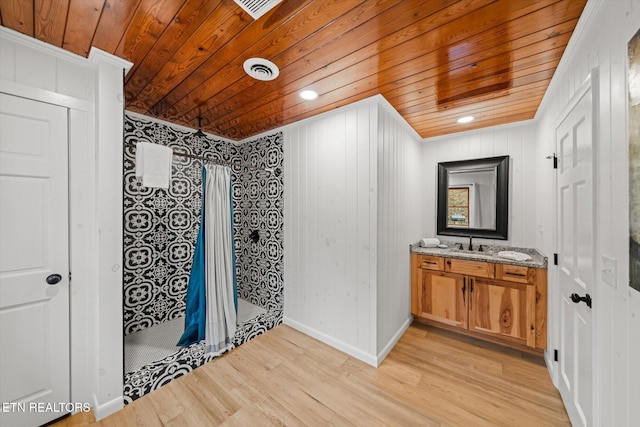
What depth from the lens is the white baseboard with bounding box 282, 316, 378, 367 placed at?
2057 mm

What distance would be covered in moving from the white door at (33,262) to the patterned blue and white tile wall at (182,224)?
35.6 inches

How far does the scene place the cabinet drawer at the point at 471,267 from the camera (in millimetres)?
2291

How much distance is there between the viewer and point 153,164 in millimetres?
1872

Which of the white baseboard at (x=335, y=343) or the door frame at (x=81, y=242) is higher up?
the door frame at (x=81, y=242)

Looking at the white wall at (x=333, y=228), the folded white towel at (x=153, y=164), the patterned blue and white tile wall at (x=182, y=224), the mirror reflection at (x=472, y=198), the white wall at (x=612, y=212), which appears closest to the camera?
the white wall at (x=612, y=212)

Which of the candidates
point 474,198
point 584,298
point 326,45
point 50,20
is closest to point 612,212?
point 584,298

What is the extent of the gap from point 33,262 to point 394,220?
275 centimetres

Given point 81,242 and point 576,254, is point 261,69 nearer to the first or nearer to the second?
point 81,242

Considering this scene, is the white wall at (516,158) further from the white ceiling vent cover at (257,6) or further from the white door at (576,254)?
the white ceiling vent cover at (257,6)

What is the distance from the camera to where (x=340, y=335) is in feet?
7.45

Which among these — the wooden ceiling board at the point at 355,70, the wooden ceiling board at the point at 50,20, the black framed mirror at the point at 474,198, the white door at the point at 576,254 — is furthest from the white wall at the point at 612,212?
the wooden ceiling board at the point at 50,20

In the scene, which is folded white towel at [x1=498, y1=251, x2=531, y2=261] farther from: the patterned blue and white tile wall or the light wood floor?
the patterned blue and white tile wall

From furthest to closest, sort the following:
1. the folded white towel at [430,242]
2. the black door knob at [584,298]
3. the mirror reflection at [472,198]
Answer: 1. the folded white towel at [430,242]
2. the mirror reflection at [472,198]
3. the black door knob at [584,298]

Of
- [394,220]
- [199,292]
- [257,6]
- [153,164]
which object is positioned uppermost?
[257,6]
